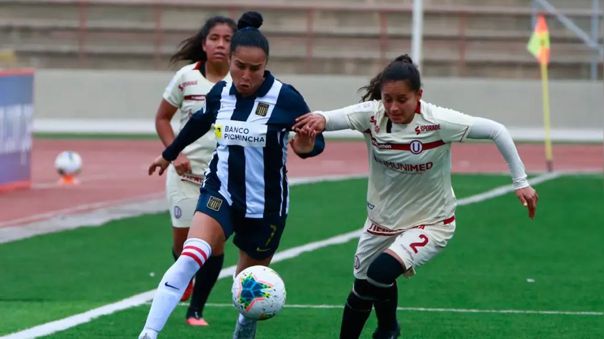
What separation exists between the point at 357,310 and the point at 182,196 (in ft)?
7.02

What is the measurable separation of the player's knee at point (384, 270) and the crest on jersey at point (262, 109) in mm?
1086

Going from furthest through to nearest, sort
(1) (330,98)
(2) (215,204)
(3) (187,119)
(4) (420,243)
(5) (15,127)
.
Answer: (1) (330,98), (5) (15,127), (3) (187,119), (4) (420,243), (2) (215,204)

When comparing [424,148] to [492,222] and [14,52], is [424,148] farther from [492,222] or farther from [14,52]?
[14,52]

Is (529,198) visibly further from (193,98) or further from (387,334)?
(193,98)

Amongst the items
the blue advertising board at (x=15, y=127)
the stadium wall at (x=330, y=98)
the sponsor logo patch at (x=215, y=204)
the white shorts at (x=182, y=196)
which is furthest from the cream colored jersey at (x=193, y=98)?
the stadium wall at (x=330, y=98)

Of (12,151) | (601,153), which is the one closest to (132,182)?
(12,151)

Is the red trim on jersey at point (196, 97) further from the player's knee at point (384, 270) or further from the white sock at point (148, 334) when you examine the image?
the white sock at point (148, 334)

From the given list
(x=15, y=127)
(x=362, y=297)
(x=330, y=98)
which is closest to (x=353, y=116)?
(x=362, y=297)

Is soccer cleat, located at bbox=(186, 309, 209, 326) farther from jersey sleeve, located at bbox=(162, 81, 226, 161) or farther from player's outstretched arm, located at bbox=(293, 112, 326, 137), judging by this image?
player's outstretched arm, located at bbox=(293, 112, 326, 137)

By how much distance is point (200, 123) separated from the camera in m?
8.52

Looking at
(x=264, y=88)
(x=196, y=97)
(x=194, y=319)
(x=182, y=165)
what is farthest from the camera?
(x=196, y=97)

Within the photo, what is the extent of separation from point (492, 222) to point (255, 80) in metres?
8.97

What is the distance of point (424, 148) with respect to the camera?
331 inches

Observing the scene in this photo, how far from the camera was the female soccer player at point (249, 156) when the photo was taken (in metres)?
8.13
